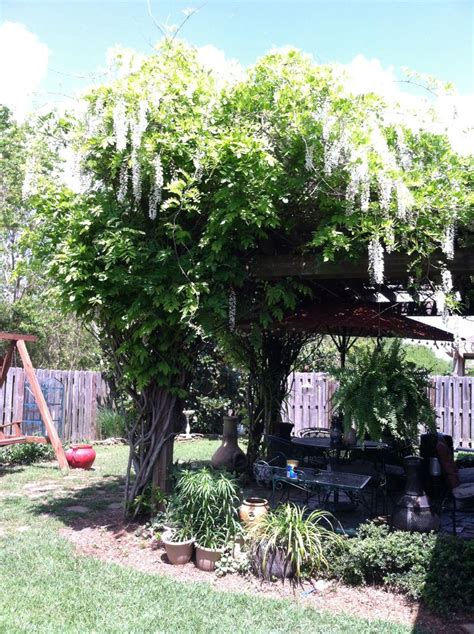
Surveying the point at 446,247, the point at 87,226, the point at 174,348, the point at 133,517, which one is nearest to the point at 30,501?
the point at 133,517

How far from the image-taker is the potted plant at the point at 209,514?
Result: 427cm

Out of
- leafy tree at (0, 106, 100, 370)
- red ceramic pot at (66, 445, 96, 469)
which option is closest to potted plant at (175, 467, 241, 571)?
red ceramic pot at (66, 445, 96, 469)

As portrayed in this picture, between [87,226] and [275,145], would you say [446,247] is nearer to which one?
[275,145]

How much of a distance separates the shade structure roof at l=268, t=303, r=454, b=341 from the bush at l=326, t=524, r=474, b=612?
2.21 m

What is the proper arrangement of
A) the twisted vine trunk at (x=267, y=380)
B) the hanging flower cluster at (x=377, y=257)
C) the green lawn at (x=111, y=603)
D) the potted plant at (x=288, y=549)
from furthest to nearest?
the twisted vine trunk at (x=267, y=380)
the hanging flower cluster at (x=377, y=257)
the potted plant at (x=288, y=549)
the green lawn at (x=111, y=603)

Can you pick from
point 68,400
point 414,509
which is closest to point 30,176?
point 414,509

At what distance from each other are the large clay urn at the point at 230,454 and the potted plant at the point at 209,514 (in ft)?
7.50

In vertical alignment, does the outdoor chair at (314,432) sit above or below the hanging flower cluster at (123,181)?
below

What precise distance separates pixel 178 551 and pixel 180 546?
0.15 ft

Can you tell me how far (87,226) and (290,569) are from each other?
10.4 feet

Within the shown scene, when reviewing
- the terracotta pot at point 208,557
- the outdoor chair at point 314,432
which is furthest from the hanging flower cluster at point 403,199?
the outdoor chair at point 314,432

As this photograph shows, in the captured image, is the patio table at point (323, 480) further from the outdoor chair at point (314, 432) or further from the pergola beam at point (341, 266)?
the outdoor chair at point (314, 432)

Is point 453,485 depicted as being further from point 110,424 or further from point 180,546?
point 110,424

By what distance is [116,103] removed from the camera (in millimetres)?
4484
